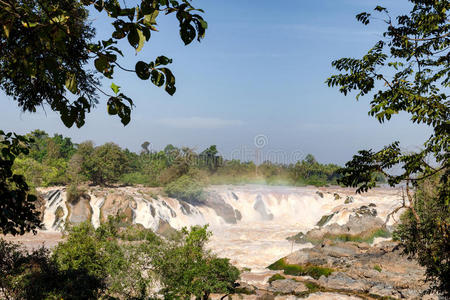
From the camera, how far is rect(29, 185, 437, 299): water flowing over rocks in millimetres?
16203

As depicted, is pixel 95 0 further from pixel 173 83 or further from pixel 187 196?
pixel 187 196

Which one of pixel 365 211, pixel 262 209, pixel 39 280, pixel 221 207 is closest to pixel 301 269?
pixel 365 211

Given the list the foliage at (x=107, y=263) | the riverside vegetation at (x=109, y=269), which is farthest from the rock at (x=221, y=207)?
the foliage at (x=107, y=263)

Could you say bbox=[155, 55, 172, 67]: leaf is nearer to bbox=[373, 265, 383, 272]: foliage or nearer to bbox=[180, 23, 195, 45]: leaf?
bbox=[180, 23, 195, 45]: leaf

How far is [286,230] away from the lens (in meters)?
29.6

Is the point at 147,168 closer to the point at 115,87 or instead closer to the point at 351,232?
the point at 351,232

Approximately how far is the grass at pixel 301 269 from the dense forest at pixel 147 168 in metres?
5.34

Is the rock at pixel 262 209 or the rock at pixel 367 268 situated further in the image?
the rock at pixel 262 209

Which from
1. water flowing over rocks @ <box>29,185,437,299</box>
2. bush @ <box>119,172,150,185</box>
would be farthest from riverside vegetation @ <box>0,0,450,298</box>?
bush @ <box>119,172,150,185</box>

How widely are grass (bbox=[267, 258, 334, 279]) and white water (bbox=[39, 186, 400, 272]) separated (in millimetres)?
972

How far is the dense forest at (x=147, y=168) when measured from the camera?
107 feet

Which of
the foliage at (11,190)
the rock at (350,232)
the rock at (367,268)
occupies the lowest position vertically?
the rock at (367,268)

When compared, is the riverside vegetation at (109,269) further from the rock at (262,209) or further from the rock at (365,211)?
the rock at (262,209)

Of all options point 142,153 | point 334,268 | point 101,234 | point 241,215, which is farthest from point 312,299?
point 142,153
